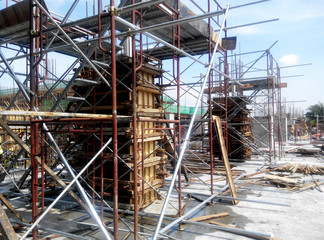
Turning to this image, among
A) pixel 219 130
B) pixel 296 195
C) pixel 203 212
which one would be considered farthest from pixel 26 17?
pixel 296 195

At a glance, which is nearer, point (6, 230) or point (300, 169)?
point (6, 230)

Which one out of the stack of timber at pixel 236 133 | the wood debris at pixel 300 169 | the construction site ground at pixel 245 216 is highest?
the stack of timber at pixel 236 133

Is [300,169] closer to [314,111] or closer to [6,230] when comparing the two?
[6,230]

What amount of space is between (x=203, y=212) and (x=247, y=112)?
9.88 meters

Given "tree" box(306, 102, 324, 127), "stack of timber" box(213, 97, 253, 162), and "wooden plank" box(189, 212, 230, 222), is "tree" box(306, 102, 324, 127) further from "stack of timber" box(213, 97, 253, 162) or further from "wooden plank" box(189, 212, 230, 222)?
"wooden plank" box(189, 212, 230, 222)

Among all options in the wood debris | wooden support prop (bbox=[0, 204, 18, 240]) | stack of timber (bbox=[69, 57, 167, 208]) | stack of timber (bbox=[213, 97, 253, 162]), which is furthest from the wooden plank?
stack of timber (bbox=[213, 97, 253, 162])

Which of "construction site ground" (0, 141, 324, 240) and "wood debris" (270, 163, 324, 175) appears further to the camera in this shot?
"wood debris" (270, 163, 324, 175)

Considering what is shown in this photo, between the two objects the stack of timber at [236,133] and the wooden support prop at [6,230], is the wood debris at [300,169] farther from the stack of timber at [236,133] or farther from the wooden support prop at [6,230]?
the wooden support prop at [6,230]

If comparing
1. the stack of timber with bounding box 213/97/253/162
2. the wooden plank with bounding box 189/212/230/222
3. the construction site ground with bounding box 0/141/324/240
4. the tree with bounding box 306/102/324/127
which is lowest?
the construction site ground with bounding box 0/141/324/240

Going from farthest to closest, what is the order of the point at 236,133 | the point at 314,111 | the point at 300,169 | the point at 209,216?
the point at 314,111 → the point at 236,133 → the point at 300,169 → the point at 209,216

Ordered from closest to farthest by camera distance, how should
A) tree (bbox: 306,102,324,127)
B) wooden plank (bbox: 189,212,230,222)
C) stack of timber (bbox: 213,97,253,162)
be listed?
wooden plank (bbox: 189,212,230,222), stack of timber (bbox: 213,97,253,162), tree (bbox: 306,102,324,127)

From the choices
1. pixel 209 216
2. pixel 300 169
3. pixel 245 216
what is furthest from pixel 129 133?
pixel 300 169

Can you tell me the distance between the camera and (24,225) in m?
5.87

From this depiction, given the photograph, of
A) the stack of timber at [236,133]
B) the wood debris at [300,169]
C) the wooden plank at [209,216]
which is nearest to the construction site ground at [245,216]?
the wooden plank at [209,216]
